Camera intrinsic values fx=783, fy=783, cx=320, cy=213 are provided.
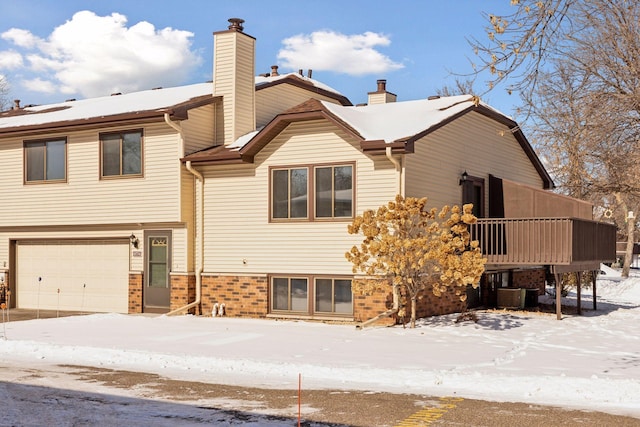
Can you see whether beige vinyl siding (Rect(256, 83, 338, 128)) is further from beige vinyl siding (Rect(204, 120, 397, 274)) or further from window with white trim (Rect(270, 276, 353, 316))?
window with white trim (Rect(270, 276, 353, 316))

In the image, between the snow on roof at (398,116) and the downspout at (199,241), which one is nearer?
the snow on roof at (398,116)

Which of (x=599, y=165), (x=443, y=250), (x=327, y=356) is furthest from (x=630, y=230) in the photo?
(x=327, y=356)

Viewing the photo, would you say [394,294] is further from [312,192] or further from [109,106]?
[109,106]

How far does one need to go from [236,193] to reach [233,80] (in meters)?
3.65

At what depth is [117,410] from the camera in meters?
9.72

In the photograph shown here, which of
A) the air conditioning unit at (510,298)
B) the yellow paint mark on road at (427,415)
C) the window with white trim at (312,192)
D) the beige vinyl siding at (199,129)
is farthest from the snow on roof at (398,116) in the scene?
the yellow paint mark on road at (427,415)

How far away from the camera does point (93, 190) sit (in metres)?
23.6

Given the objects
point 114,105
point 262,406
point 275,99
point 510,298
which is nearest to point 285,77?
point 275,99

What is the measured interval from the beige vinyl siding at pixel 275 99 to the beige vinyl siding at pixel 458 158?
637 centimetres

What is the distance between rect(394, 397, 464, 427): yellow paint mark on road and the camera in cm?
898

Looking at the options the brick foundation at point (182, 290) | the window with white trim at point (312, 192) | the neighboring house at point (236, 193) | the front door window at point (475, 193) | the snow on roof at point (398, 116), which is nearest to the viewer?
the snow on roof at point (398, 116)

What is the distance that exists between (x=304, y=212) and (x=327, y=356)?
23.3ft

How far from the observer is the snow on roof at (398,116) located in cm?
1958

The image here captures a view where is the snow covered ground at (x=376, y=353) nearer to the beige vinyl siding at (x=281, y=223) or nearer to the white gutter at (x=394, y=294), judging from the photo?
the white gutter at (x=394, y=294)
